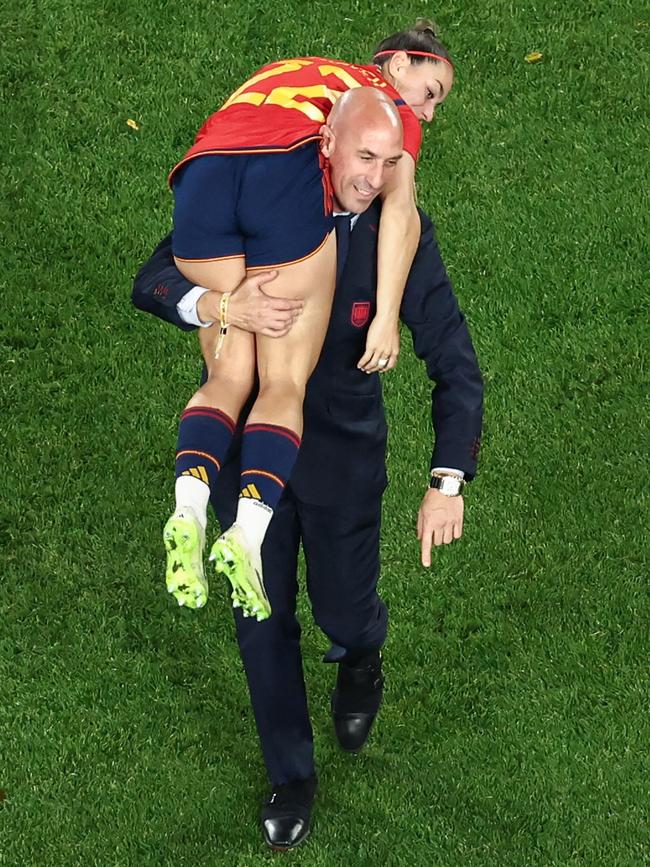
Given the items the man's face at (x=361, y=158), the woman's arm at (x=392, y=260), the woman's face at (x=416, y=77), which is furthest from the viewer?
the woman's face at (x=416, y=77)

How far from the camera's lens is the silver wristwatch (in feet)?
21.4

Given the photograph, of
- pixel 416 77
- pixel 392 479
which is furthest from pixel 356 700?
pixel 416 77

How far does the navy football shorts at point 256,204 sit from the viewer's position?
19.2 ft

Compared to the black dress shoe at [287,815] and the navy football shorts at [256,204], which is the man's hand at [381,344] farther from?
the black dress shoe at [287,815]

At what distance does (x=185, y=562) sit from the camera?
5.64 m

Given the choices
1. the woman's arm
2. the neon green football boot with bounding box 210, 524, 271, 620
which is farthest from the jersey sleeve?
the neon green football boot with bounding box 210, 524, 271, 620

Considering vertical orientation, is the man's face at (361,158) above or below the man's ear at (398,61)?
above

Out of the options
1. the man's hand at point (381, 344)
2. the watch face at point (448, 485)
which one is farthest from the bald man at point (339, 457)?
the man's hand at point (381, 344)

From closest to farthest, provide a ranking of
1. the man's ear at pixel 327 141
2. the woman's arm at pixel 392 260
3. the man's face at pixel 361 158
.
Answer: the man's face at pixel 361 158
the man's ear at pixel 327 141
the woman's arm at pixel 392 260

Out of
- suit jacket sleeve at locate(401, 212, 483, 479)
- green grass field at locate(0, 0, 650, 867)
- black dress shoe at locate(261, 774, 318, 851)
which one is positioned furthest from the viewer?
green grass field at locate(0, 0, 650, 867)

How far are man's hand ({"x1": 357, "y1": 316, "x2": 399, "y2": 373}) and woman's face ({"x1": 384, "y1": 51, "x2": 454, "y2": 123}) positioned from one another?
4.87 ft

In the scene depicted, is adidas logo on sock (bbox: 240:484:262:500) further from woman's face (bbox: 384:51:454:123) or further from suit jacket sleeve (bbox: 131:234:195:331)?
woman's face (bbox: 384:51:454:123)

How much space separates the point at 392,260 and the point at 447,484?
3.06 feet

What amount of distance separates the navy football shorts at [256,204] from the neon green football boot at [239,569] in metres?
1.01
